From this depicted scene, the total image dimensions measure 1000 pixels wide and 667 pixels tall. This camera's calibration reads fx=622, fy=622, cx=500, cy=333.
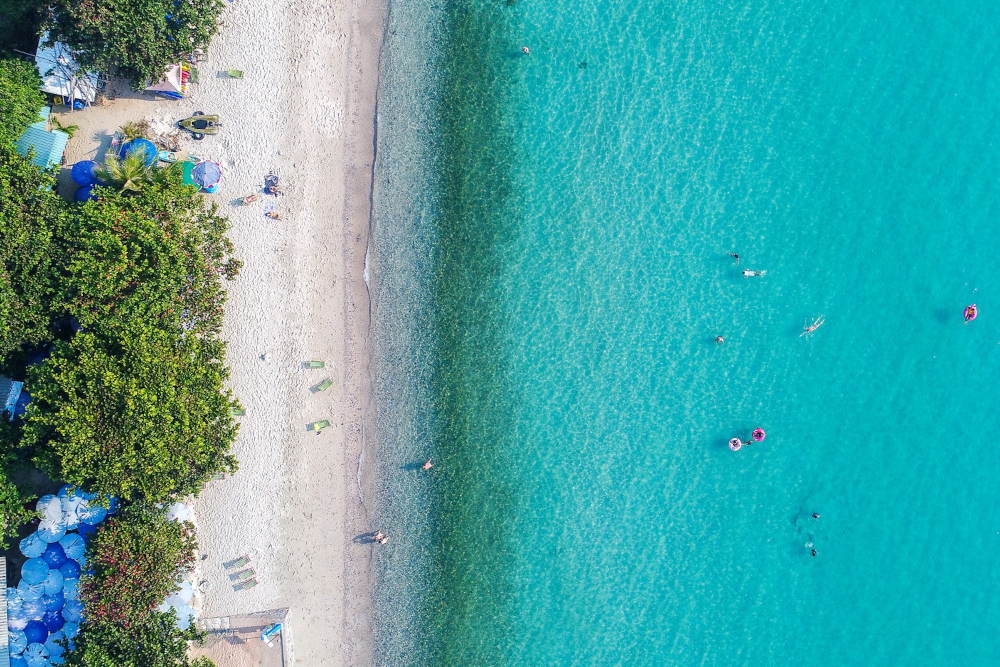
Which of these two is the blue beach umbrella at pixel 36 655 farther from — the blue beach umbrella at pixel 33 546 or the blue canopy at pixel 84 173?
the blue canopy at pixel 84 173

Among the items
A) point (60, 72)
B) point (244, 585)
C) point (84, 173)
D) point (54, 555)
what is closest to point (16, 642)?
point (54, 555)

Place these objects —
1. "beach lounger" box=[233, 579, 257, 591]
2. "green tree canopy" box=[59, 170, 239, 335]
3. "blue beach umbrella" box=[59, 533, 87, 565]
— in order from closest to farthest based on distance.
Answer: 1. "green tree canopy" box=[59, 170, 239, 335]
2. "blue beach umbrella" box=[59, 533, 87, 565]
3. "beach lounger" box=[233, 579, 257, 591]

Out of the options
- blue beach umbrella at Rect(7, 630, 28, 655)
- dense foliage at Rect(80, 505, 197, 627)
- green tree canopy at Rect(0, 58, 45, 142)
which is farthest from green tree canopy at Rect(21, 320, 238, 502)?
green tree canopy at Rect(0, 58, 45, 142)

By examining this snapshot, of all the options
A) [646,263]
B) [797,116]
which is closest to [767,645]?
[646,263]

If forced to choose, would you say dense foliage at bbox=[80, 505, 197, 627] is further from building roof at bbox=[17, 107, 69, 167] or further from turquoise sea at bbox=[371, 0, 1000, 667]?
building roof at bbox=[17, 107, 69, 167]

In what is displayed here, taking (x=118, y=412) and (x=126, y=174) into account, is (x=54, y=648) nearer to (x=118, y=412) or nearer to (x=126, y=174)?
(x=118, y=412)

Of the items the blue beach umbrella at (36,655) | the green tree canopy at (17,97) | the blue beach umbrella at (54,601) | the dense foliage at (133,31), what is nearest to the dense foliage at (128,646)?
the blue beach umbrella at (36,655)
